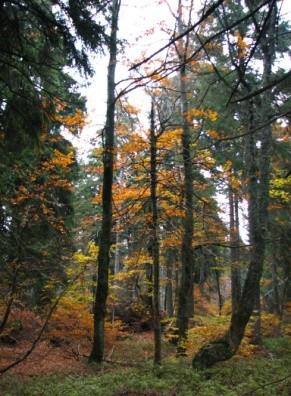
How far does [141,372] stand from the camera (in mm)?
8938

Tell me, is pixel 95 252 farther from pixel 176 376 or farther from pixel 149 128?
pixel 176 376

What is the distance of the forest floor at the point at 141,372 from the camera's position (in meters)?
7.14

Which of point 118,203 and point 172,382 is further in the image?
point 118,203

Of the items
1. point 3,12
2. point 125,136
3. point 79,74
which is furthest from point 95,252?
point 3,12

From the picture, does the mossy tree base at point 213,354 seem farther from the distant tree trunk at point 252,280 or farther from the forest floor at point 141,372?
the forest floor at point 141,372

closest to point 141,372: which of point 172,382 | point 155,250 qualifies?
point 172,382

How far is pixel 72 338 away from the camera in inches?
530

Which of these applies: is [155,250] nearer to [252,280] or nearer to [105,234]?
[105,234]

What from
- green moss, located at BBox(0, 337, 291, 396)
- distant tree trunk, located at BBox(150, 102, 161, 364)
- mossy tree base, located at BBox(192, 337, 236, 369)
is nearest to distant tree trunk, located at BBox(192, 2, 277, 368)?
mossy tree base, located at BBox(192, 337, 236, 369)

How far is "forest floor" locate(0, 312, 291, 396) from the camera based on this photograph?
7.14 m

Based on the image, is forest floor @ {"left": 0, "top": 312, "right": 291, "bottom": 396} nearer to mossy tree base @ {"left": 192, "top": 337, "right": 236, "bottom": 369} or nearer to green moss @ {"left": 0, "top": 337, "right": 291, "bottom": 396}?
green moss @ {"left": 0, "top": 337, "right": 291, "bottom": 396}

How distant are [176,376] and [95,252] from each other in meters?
7.98

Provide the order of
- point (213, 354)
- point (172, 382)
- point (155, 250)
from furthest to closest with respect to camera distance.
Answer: point (155, 250)
point (213, 354)
point (172, 382)

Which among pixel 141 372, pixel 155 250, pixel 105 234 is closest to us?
pixel 141 372
